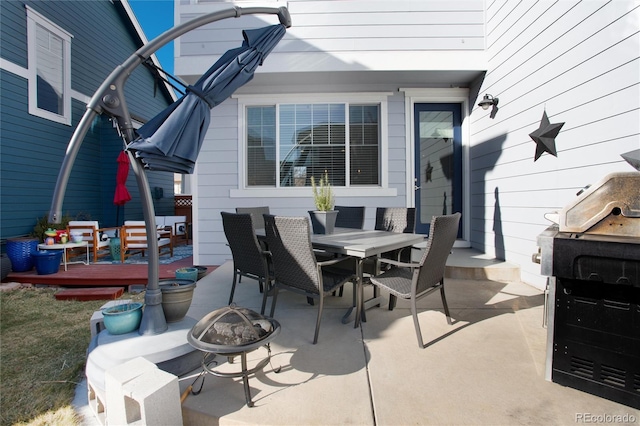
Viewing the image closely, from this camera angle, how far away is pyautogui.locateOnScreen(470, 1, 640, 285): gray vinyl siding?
254cm

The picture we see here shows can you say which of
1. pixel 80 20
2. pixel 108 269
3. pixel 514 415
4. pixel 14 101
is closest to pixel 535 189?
pixel 514 415

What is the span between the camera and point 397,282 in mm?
2467

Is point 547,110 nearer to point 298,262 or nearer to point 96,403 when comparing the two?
point 298,262

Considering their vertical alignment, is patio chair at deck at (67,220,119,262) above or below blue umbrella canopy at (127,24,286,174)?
below

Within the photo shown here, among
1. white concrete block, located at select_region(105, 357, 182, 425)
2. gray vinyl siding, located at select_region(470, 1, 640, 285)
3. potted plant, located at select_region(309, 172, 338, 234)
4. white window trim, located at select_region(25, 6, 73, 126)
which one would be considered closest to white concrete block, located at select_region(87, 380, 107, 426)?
white concrete block, located at select_region(105, 357, 182, 425)

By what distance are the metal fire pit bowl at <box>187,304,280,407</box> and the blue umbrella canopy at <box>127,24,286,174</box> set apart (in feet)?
3.23

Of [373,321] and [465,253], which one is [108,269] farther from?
[465,253]

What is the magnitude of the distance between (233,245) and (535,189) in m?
3.28

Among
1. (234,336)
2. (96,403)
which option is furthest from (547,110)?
(96,403)

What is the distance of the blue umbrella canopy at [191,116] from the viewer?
188 centimetres

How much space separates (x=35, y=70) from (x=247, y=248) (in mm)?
6153

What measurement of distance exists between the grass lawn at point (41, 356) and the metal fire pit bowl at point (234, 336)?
2.74ft

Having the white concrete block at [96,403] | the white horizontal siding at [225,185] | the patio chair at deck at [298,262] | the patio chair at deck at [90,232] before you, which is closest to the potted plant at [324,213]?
the patio chair at deck at [298,262]

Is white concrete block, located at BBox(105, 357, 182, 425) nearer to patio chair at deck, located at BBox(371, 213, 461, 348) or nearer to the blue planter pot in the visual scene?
the blue planter pot
